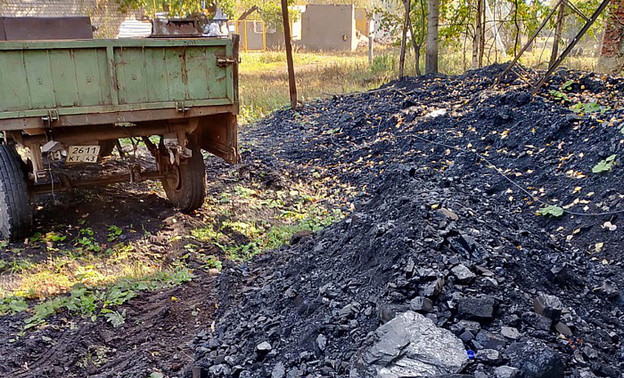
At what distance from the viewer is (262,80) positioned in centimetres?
1812

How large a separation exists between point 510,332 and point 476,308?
234mm

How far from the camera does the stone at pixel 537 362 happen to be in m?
2.75

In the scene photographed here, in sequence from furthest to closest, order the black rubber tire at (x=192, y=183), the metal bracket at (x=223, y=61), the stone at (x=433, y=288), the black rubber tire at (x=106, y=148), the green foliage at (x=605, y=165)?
the black rubber tire at (x=106, y=148) → the black rubber tire at (x=192, y=183) → the green foliage at (x=605, y=165) → the metal bracket at (x=223, y=61) → the stone at (x=433, y=288)

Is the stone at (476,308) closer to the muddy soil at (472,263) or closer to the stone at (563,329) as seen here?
the muddy soil at (472,263)

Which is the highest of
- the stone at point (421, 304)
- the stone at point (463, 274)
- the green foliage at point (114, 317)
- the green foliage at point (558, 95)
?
the green foliage at point (558, 95)

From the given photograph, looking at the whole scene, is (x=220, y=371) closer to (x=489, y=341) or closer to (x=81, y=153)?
(x=489, y=341)

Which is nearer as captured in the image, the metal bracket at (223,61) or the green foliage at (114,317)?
the green foliage at (114,317)

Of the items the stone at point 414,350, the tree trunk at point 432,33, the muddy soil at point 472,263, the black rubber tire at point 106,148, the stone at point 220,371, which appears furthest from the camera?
the tree trunk at point 432,33

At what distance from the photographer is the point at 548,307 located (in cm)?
337

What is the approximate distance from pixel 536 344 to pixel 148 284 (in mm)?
3498

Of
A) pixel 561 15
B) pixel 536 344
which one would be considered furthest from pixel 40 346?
pixel 561 15

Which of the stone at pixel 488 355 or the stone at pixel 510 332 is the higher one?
the stone at pixel 510 332

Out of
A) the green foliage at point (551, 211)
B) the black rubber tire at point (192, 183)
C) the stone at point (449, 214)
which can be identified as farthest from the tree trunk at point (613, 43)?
the black rubber tire at point (192, 183)

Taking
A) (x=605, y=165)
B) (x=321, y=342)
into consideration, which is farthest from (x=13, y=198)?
(x=605, y=165)
